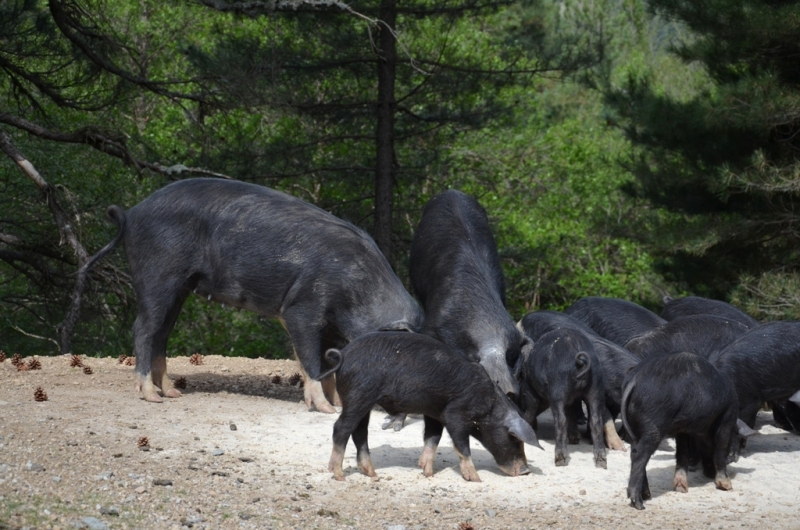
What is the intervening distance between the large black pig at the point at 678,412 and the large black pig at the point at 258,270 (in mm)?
2185

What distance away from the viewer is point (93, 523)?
540 centimetres

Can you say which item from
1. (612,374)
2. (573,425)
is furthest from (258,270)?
(612,374)

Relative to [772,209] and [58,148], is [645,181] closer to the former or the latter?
[772,209]

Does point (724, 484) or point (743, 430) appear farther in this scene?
point (743, 430)

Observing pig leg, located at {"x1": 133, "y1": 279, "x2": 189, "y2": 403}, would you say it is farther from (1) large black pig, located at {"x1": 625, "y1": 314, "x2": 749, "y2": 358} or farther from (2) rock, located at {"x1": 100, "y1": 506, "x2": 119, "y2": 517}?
(1) large black pig, located at {"x1": 625, "y1": 314, "x2": 749, "y2": 358}

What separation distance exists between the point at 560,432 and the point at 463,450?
37.0 inches

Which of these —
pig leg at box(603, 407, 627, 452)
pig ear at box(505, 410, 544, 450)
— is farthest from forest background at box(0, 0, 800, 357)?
pig ear at box(505, 410, 544, 450)

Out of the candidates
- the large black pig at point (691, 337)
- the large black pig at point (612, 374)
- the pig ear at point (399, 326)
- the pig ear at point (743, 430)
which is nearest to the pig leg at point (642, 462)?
the pig ear at point (743, 430)

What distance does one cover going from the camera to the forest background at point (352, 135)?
13.2m

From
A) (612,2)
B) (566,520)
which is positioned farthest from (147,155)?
(612,2)

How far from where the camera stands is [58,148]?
51.5 ft

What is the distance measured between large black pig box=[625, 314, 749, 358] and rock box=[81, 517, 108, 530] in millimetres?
4807

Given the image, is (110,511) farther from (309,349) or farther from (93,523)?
(309,349)

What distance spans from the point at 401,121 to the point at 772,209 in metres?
5.57
